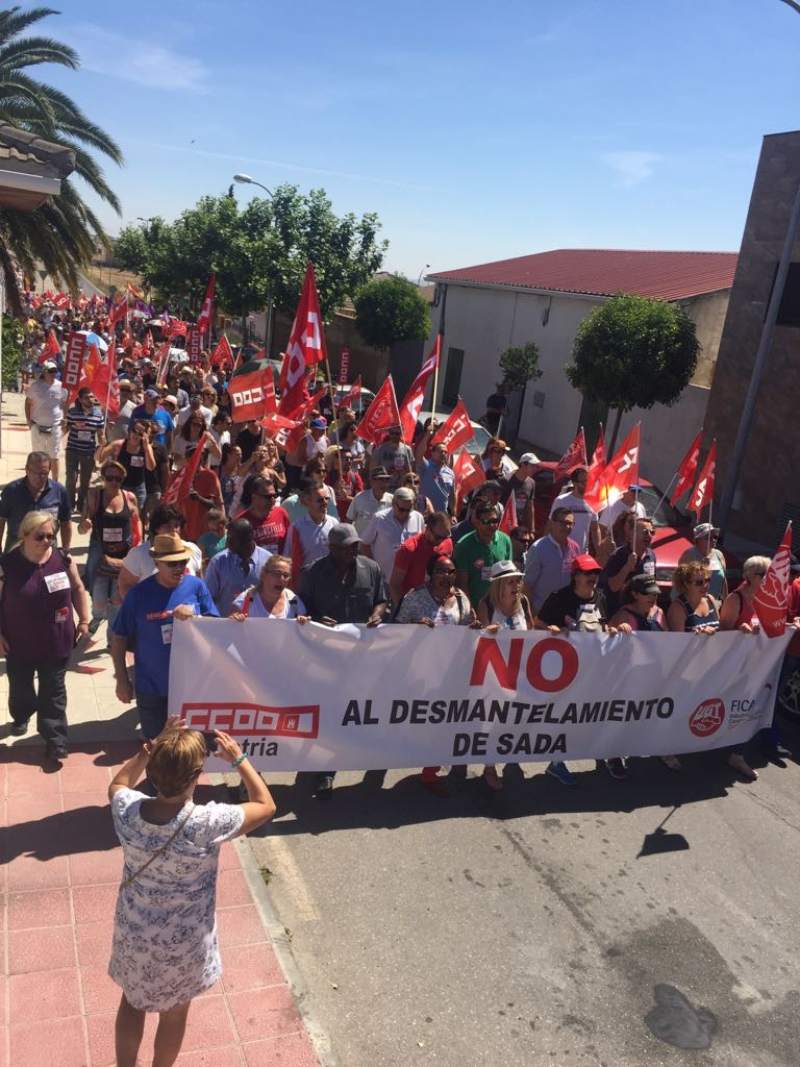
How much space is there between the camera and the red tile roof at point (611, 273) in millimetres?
21933

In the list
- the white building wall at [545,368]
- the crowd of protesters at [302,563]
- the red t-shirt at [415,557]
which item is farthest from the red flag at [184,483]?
the white building wall at [545,368]

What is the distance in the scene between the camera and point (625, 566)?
7.40 m

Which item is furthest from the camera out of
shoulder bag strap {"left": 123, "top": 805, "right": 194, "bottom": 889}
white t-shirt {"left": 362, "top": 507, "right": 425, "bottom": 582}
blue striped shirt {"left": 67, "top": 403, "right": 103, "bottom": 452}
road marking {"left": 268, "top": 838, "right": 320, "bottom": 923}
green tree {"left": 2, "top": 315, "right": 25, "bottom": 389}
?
green tree {"left": 2, "top": 315, "right": 25, "bottom": 389}

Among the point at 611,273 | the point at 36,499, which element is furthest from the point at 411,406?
the point at 611,273

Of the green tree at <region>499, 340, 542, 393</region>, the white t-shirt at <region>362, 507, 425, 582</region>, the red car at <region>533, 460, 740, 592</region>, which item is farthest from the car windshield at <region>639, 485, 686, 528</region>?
the green tree at <region>499, 340, 542, 393</region>

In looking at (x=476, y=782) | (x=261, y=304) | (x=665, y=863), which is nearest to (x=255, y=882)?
(x=476, y=782)

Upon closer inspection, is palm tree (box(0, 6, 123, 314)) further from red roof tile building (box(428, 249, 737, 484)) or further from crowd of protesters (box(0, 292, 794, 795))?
red roof tile building (box(428, 249, 737, 484))

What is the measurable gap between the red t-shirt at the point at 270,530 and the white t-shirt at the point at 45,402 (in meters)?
5.34

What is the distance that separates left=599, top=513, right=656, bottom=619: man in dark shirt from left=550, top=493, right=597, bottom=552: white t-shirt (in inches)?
25.5

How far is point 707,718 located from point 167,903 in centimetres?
473

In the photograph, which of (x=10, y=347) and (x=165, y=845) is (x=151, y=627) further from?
(x=10, y=347)

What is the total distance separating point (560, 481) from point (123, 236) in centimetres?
5479

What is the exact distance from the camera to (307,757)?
560cm

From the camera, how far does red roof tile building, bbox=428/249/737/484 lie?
66.7ft
